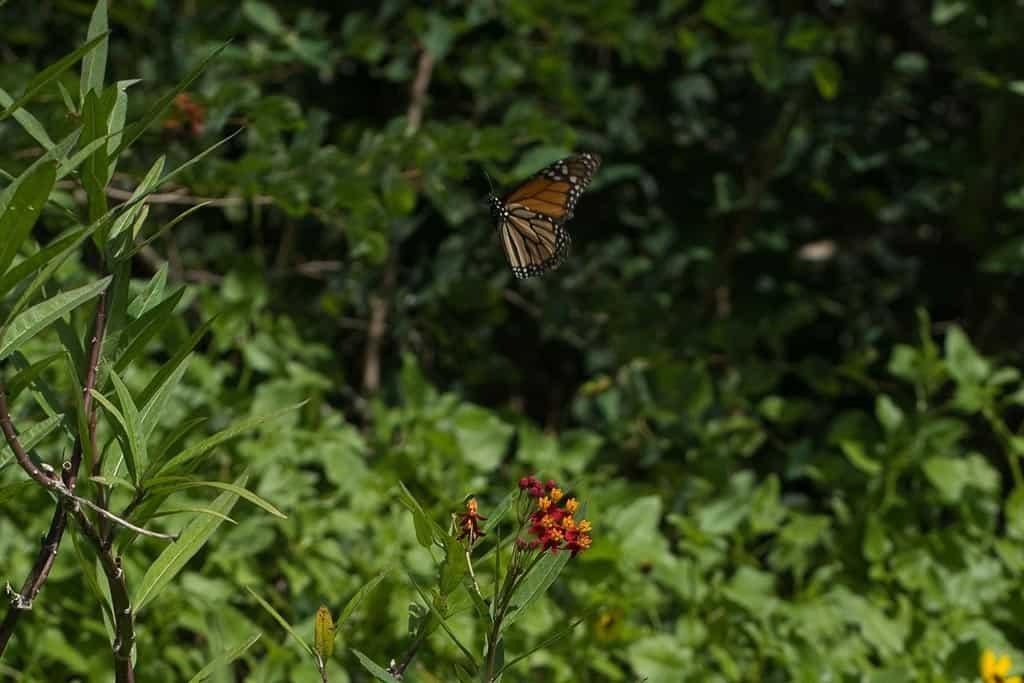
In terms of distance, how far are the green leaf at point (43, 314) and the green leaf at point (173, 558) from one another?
23 cm

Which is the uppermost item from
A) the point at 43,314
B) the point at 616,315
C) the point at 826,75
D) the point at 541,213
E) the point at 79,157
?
the point at 79,157

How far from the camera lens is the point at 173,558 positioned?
1.22 m

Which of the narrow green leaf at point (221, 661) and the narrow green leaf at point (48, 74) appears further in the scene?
the narrow green leaf at point (221, 661)

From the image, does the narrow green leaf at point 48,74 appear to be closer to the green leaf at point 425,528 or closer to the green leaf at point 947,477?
the green leaf at point 425,528

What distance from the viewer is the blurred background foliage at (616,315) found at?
7.86 feet

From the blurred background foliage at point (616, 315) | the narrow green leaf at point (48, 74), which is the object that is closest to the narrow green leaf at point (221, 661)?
the narrow green leaf at point (48, 74)

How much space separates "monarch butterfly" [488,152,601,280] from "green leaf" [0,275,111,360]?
102 centimetres

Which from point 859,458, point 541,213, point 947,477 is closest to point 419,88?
point 541,213

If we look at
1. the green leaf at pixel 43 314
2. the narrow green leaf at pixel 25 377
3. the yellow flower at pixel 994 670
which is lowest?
the yellow flower at pixel 994 670

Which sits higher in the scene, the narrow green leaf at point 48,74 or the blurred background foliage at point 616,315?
the narrow green leaf at point 48,74

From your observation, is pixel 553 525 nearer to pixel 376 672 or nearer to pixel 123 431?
pixel 376 672

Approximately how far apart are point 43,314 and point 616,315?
90.2 inches

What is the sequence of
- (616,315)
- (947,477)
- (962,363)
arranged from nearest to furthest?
(947,477), (962,363), (616,315)

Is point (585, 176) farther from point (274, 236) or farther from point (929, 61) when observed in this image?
point (929, 61)
